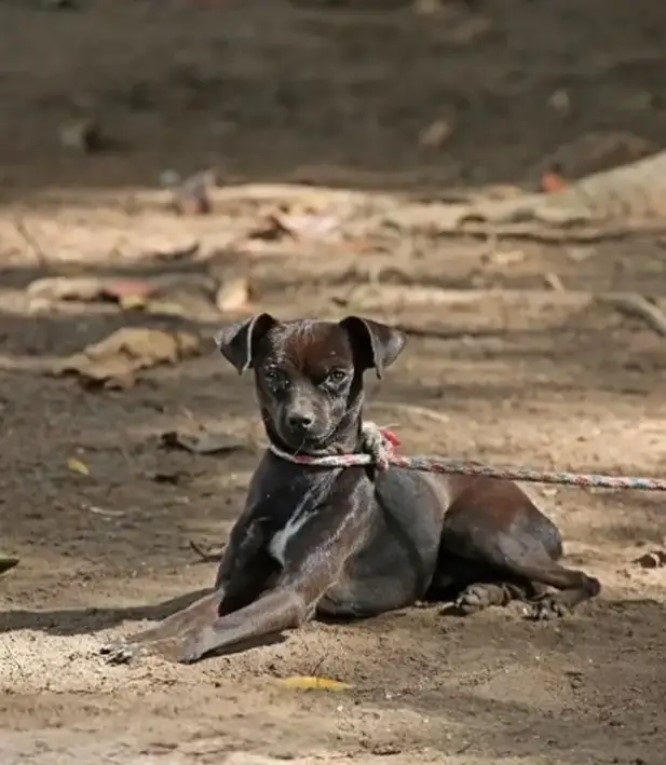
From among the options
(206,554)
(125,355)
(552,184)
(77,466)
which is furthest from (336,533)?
(552,184)

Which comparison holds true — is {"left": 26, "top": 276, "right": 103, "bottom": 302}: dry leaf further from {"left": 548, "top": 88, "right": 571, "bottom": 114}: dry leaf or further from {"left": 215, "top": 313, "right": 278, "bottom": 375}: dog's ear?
{"left": 548, "top": 88, "right": 571, "bottom": 114}: dry leaf

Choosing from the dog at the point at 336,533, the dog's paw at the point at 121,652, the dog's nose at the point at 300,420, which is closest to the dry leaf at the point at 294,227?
the dog at the point at 336,533

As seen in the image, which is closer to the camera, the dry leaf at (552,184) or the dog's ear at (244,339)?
the dog's ear at (244,339)

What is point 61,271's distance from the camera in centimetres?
983

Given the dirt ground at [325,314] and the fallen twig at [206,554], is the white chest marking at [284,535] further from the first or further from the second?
the fallen twig at [206,554]

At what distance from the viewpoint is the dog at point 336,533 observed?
192 inches

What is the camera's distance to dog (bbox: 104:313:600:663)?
16.0 ft

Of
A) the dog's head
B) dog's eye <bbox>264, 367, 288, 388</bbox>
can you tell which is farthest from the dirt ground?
dog's eye <bbox>264, 367, 288, 388</bbox>

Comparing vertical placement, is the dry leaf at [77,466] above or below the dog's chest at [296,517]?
below

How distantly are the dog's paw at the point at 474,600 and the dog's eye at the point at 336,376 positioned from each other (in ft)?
2.42

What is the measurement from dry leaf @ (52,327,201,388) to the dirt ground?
7 centimetres

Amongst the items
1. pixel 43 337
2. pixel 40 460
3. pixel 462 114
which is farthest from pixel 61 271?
pixel 462 114

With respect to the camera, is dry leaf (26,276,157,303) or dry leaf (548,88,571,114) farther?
dry leaf (548,88,571,114)

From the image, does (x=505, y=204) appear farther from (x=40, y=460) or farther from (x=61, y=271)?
(x=40, y=460)
